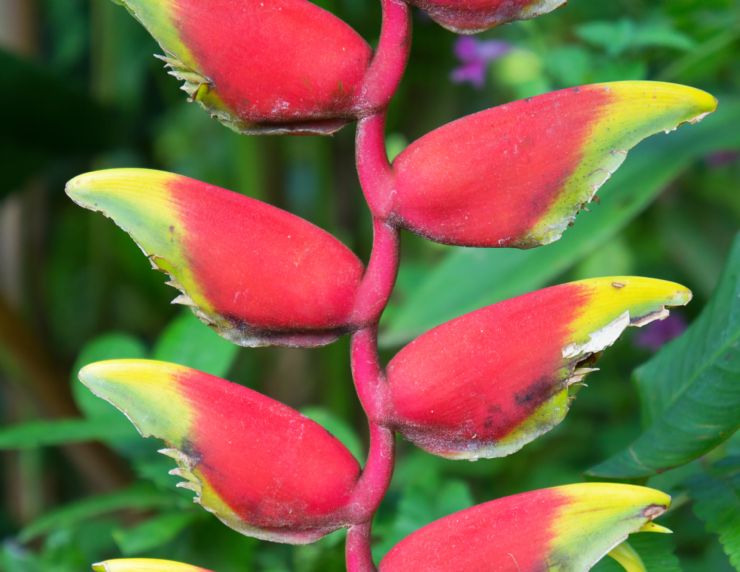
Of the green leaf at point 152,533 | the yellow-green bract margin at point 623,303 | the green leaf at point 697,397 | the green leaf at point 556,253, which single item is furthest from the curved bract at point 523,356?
the green leaf at point 556,253

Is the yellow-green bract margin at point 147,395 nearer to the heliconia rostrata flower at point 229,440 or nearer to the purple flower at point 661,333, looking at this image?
the heliconia rostrata flower at point 229,440

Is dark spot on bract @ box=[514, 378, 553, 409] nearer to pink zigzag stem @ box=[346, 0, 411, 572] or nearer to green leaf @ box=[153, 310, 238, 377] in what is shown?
pink zigzag stem @ box=[346, 0, 411, 572]

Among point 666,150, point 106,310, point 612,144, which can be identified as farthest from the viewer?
point 106,310

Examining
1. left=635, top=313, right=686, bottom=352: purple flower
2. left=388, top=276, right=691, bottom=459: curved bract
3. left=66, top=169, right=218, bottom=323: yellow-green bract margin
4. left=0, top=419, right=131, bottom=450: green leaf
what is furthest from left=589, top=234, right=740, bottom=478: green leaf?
left=635, top=313, right=686, bottom=352: purple flower

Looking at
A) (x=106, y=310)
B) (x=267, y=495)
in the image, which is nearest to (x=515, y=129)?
(x=267, y=495)

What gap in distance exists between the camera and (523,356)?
1.07ft

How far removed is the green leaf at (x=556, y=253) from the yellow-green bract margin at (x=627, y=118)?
1.47 feet

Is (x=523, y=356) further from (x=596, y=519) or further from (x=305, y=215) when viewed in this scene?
(x=305, y=215)

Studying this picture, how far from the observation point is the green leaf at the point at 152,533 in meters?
0.58

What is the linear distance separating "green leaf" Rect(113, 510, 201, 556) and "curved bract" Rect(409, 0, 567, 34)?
380 millimetres

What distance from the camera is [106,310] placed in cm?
134

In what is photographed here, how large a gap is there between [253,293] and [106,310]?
106cm

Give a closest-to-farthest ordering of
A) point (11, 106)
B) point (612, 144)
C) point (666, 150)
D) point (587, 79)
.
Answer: point (612, 144)
point (587, 79)
point (666, 150)
point (11, 106)

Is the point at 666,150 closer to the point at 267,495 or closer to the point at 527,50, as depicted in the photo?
the point at 527,50
